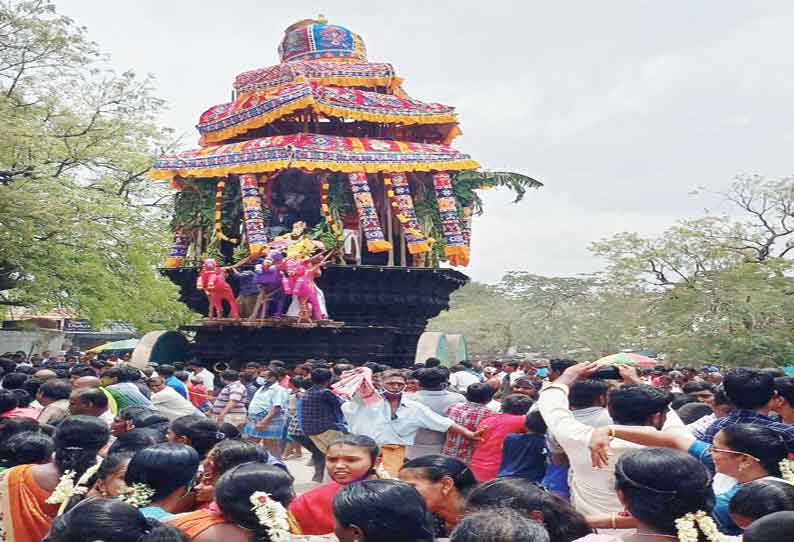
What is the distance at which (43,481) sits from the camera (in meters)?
4.34

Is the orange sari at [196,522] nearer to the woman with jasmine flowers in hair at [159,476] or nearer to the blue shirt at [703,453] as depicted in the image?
the woman with jasmine flowers in hair at [159,476]

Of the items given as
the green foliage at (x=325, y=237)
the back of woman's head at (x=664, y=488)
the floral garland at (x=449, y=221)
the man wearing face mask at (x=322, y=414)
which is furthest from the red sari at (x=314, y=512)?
the floral garland at (x=449, y=221)

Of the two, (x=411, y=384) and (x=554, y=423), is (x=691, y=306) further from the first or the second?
(x=554, y=423)

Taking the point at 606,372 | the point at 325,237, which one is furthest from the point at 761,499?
the point at 325,237

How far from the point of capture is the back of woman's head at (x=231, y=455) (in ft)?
13.1

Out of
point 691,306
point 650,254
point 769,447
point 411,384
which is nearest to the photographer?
point 769,447

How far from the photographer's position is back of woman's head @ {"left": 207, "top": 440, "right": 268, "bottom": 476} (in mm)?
4000

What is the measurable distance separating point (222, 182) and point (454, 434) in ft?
50.1

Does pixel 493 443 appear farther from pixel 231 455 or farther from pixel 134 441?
pixel 134 441

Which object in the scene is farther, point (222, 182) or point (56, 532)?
point (222, 182)

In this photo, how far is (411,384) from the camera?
8.54 meters

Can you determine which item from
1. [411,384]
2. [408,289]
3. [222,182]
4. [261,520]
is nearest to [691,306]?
[408,289]

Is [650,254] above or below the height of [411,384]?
above

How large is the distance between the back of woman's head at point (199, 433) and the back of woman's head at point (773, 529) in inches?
121
